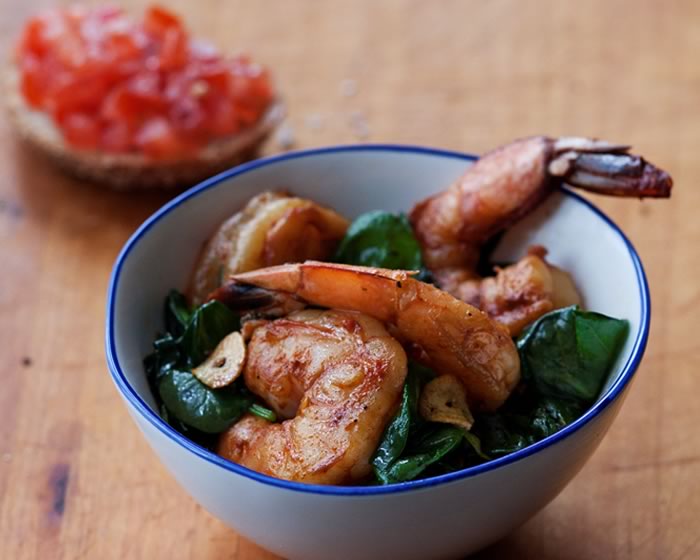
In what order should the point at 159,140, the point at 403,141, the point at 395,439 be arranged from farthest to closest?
the point at 403,141, the point at 159,140, the point at 395,439

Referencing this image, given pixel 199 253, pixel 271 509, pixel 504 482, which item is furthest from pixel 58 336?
pixel 504 482

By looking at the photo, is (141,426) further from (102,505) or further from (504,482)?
(504,482)

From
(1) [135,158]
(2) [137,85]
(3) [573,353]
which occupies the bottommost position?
(1) [135,158]

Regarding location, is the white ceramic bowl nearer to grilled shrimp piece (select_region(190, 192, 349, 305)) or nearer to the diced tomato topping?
grilled shrimp piece (select_region(190, 192, 349, 305))

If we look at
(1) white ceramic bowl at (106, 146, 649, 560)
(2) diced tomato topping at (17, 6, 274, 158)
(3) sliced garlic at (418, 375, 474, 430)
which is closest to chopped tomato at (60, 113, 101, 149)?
(2) diced tomato topping at (17, 6, 274, 158)

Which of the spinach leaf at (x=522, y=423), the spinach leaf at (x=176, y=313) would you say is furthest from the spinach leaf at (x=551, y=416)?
the spinach leaf at (x=176, y=313)

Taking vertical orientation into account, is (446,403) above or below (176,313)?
above

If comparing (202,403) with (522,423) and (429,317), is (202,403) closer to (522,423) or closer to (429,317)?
(429,317)

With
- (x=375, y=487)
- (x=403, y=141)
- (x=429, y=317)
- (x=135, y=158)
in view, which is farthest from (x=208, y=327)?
(x=403, y=141)
